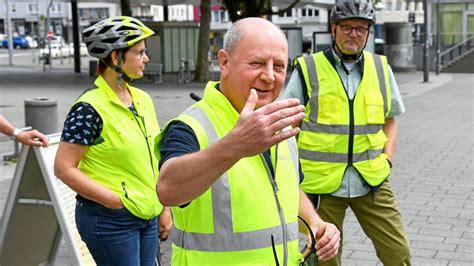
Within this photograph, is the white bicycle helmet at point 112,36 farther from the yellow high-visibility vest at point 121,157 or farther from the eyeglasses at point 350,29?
the eyeglasses at point 350,29

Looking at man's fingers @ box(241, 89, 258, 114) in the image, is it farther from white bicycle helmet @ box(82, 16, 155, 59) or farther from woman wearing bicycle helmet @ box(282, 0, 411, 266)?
woman wearing bicycle helmet @ box(282, 0, 411, 266)

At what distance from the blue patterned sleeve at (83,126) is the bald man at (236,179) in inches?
47.0

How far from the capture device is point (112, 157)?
3.61m

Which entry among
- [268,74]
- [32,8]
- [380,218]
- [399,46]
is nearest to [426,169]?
[380,218]

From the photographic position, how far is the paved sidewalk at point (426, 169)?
6.46 metres

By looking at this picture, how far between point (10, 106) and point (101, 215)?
1695 centimetres

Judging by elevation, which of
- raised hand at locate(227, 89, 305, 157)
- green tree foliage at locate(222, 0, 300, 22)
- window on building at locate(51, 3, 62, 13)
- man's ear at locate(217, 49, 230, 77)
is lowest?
raised hand at locate(227, 89, 305, 157)

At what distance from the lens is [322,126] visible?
425 centimetres

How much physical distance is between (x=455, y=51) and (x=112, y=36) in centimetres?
3910

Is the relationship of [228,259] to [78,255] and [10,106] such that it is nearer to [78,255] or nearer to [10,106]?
[78,255]

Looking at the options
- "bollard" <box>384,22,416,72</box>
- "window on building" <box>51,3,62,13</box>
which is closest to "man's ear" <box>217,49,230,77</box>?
"bollard" <box>384,22,416,72</box>

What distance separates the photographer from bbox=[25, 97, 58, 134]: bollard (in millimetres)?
9180

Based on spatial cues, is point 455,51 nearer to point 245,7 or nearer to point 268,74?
point 245,7

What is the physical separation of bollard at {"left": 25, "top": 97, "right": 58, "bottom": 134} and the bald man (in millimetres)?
7028
